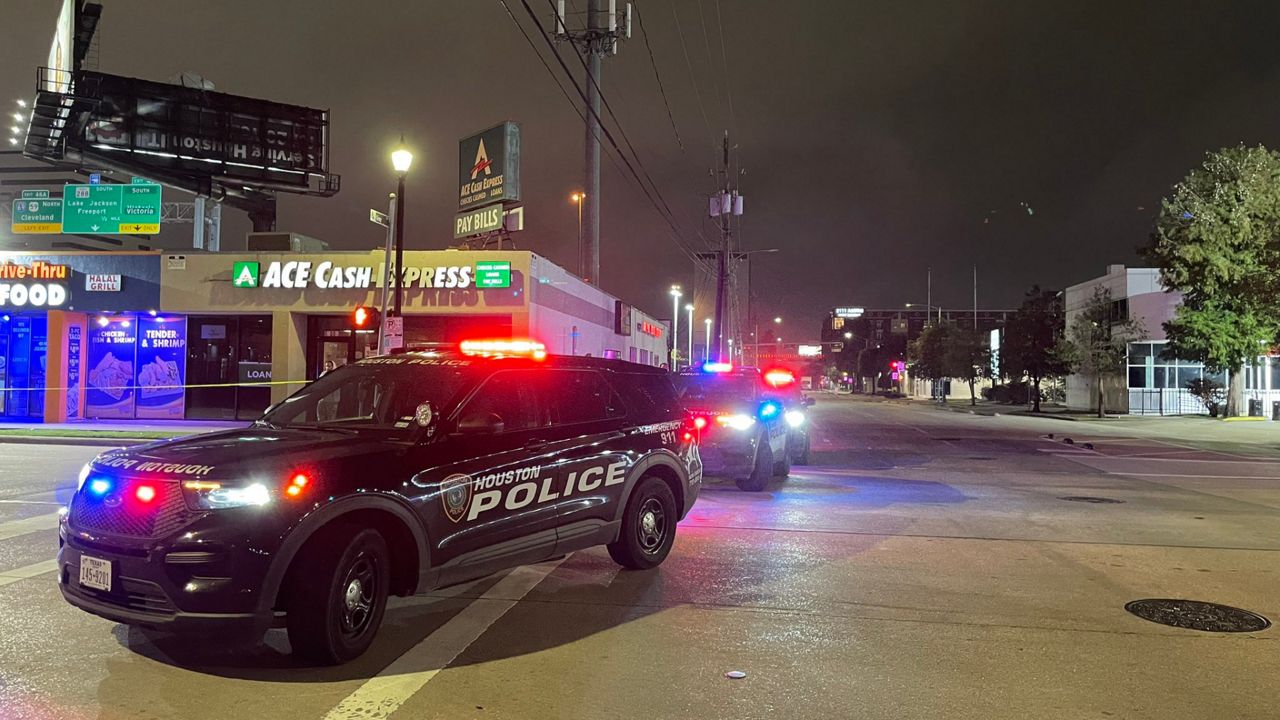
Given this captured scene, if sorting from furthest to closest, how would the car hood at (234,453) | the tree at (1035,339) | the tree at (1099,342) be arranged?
the tree at (1035,339)
the tree at (1099,342)
the car hood at (234,453)

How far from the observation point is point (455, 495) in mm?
5344

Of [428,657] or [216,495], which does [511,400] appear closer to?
[428,657]

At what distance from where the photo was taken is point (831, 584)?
6.89m

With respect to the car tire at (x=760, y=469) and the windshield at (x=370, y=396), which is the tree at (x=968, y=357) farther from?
the windshield at (x=370, y=396)

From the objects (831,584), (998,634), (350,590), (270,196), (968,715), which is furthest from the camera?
(270,196)

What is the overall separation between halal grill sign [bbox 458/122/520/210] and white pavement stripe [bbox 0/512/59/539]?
21620 mm

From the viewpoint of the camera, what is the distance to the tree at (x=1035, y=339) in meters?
44.3

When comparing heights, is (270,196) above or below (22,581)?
above

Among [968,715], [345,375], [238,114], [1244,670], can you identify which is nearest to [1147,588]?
[1244,670]

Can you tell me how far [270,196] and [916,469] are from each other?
3256 centimetres

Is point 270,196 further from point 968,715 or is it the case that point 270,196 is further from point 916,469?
point 968,715

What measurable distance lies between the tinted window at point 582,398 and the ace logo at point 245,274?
21.3 meters

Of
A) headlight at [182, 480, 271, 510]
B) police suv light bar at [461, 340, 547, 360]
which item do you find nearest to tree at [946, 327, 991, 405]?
police suv light bar at [461, 340, 547, 360]

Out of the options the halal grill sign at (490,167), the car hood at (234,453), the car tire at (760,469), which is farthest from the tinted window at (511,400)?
the halal grill sign at (490,167)
